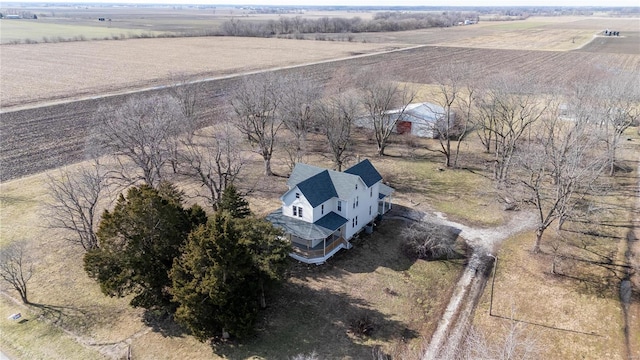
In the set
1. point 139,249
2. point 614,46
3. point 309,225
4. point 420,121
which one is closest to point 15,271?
point 139,249

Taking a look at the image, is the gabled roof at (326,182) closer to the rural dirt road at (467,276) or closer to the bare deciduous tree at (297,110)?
the rural dirt road at (467,276)

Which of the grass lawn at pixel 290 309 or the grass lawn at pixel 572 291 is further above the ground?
the grass lawn at pixel 290 309

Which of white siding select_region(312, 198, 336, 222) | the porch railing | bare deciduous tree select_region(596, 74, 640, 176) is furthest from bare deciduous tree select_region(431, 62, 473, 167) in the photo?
the porch railing

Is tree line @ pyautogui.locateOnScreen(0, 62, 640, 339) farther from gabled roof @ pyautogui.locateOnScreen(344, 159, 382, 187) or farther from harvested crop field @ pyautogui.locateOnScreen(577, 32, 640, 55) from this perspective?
harvested crop field @ pyautogui.locateOnScreen(577, 32, 640, 55)

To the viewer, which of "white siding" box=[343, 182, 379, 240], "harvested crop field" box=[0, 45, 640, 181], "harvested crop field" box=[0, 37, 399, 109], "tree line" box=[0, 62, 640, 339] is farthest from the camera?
"harvested crop field" box=[0, 37, 399, 109]

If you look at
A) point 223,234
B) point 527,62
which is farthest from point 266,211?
point 527,62

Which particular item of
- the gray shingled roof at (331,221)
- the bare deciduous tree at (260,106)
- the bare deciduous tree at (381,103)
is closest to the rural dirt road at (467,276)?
the gray shingled roof at (331,221)
